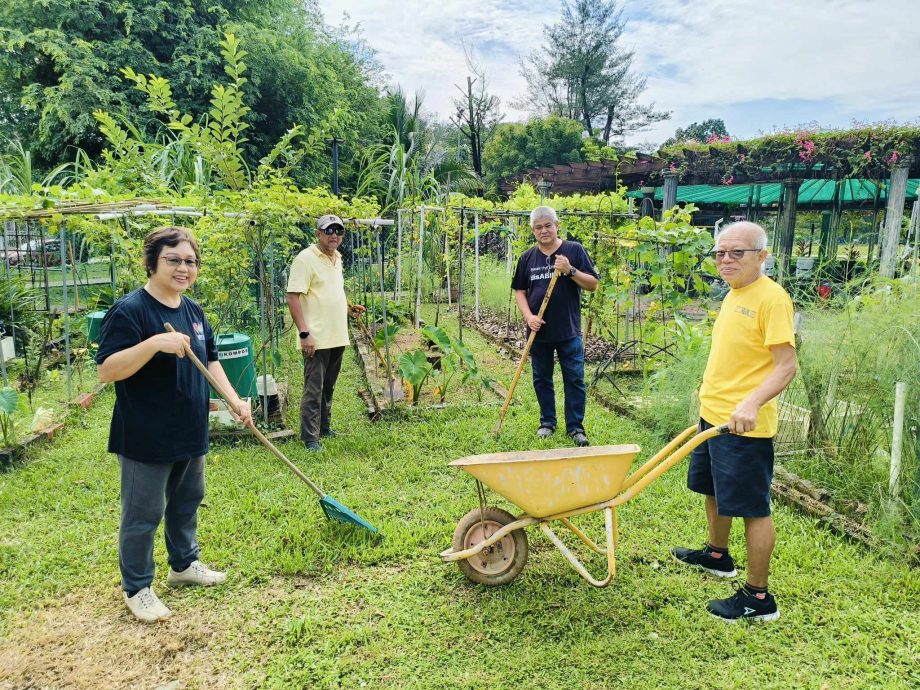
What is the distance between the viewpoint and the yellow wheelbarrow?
260 cm

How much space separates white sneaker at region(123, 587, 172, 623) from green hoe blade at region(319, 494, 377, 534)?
34.6 inches

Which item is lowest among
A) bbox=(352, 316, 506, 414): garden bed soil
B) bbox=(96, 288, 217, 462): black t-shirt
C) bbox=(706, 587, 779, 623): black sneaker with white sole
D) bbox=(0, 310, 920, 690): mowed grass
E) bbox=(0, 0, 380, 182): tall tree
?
bbox=(0, 310, 920, 690): mowed grass

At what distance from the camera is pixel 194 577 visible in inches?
114

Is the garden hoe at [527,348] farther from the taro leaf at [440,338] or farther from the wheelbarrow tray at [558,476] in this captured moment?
the wheelbarrow tray at [558,476]

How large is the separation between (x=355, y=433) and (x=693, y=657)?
3.16 meters

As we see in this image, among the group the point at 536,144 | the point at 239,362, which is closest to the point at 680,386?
the point at 239,362

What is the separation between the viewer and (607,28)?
31531 mm

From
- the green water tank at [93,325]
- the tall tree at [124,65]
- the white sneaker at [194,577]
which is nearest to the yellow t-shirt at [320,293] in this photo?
the white sneaker at [194,577]

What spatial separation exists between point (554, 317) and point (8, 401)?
13.0ft

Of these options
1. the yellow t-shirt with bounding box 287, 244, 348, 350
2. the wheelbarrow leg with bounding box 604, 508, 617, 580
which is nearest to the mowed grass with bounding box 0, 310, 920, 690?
the wheelbarrow leg with bounding box 604, 508, 617, 580

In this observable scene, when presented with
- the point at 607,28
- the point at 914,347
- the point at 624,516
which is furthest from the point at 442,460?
the point at 607,28

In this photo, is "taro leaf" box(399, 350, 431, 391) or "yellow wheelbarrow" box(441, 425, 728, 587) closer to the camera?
"yellow wheelbarrow" box(441, 425, 728, 587)

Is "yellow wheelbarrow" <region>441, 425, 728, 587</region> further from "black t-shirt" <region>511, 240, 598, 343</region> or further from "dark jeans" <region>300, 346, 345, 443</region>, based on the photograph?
"dark jeans" <region>300, 346, 345, 443</region>

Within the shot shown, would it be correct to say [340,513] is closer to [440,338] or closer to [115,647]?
[115,647]
